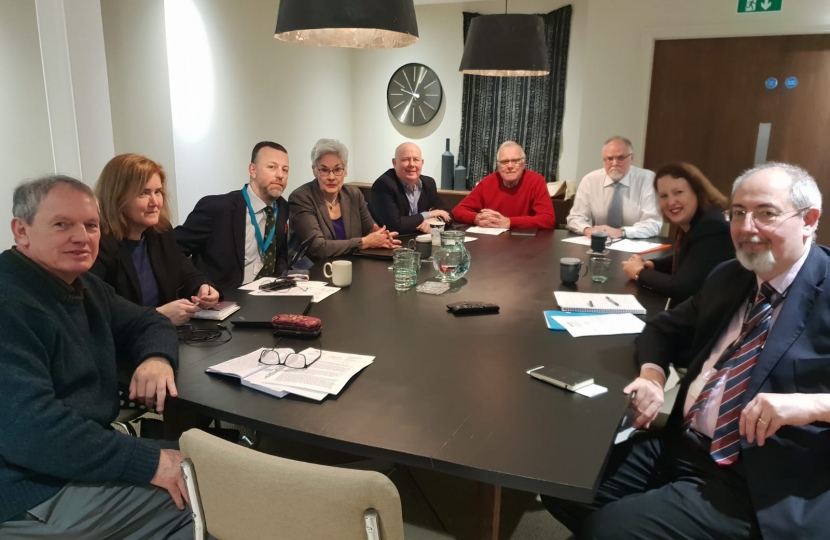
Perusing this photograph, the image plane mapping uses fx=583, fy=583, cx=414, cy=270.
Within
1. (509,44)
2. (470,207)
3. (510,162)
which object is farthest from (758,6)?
(509,44)

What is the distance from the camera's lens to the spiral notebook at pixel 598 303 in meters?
2.05

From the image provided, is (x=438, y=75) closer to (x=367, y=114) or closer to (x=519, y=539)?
(x=367, y=114)

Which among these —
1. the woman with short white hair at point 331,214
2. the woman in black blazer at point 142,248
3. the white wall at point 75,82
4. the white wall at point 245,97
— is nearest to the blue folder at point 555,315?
the woman in black blazer at point 142,248

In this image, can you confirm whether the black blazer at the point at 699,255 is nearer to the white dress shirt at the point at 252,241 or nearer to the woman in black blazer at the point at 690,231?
the woman in black blazer at the point at 690,231

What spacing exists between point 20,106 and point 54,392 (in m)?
3.35

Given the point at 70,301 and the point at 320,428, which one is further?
the point at 70,301

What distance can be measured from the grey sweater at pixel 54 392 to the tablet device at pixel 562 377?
0.96m

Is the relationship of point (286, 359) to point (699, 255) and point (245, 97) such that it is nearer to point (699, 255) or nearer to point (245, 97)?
point (699, 255)

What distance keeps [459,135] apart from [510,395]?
197 inches

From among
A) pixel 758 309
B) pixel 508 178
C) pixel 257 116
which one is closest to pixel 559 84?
pixel 508 178

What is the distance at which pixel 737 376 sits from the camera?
1.47m

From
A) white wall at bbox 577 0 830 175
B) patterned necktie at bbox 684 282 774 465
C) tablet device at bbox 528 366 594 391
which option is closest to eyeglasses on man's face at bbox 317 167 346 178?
tablet device at bbox 528 366 594 391

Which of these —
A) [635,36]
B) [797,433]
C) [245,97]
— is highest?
[635,36]

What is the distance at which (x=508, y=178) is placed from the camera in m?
4.00
